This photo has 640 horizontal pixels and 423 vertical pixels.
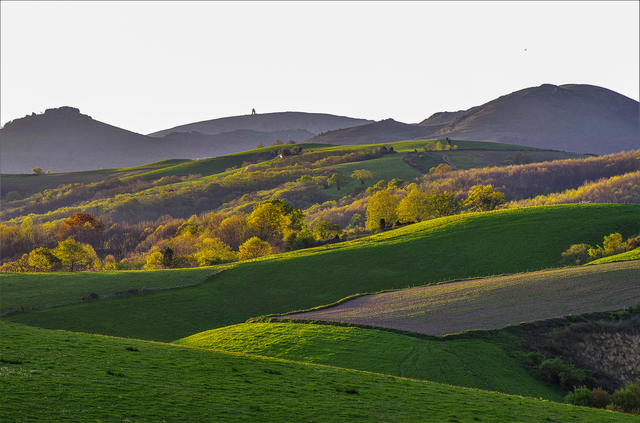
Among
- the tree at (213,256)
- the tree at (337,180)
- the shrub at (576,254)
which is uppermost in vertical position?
the tree at (337,180)

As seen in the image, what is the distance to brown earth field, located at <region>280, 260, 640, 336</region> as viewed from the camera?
1415 inches

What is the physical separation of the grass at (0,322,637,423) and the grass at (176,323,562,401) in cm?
421

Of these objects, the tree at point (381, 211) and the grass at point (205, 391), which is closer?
the grass at point (205, 391)

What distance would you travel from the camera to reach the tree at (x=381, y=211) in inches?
3882

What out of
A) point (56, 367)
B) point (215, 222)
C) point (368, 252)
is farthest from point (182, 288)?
point (215, 222)

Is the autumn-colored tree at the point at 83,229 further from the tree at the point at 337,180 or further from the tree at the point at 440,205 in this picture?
the tree at the point at 440,205

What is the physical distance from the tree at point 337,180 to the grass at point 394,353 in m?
145

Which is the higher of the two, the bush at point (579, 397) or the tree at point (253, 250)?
the tree at point (253, 250)

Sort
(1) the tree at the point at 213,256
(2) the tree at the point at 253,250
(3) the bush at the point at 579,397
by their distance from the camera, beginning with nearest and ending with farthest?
(3) the bush at the point at 579,397, (1) the tree at the point at 213,256, (2) the tree at the point at 253,250

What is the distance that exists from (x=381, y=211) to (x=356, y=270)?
125 ft

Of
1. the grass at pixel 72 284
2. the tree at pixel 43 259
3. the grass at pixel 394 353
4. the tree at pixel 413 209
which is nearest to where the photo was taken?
the grass at pixel 394 353

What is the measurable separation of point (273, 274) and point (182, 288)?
12.6m

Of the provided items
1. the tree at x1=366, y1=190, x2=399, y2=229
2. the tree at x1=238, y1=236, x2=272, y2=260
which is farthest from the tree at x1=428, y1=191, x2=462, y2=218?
the tree at x1=238, y1=236, x2=272, y2=260

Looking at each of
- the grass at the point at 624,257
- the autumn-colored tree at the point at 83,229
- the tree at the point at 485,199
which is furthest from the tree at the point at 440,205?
the autumn-colored tree at the point at 83,229
